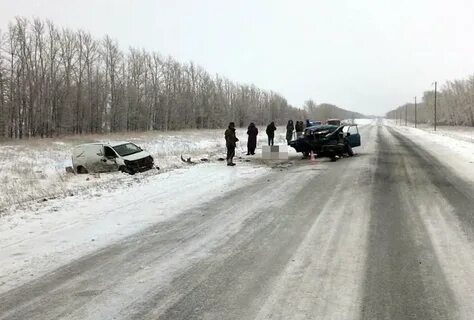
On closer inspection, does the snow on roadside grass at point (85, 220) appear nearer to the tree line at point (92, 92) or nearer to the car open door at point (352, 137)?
the car open door at point (352, 137)

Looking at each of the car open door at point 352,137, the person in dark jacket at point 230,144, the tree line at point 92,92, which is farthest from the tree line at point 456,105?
the person in dark jacket at point 230,144

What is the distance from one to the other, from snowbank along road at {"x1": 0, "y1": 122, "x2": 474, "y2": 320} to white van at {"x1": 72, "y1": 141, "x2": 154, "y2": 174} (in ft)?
29.6

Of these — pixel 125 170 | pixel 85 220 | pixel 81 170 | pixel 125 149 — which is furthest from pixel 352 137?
pixel 85 220

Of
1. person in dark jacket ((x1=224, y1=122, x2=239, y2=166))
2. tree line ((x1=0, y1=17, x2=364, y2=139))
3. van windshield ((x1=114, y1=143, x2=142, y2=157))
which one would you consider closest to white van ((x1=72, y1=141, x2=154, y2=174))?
van windshield ((x1=114, y1=143, x2=142, y2=157))

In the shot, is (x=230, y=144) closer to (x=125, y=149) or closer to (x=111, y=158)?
(x=125, y=149)

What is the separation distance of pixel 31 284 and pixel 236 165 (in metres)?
14.3

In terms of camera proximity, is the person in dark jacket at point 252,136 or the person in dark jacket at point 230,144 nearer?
the person in dark jacket at point 230,144

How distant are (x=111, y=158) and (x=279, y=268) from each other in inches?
581

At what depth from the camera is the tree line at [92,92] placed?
65.2 m

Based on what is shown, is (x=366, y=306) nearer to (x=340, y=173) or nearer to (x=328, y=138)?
(x=340, y=173)

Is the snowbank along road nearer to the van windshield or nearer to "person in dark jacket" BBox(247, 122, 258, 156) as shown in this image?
the van windshield

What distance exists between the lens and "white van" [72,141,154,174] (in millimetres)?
18938

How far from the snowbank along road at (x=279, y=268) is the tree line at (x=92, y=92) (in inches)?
2327

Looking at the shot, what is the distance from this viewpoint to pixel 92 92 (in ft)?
258
